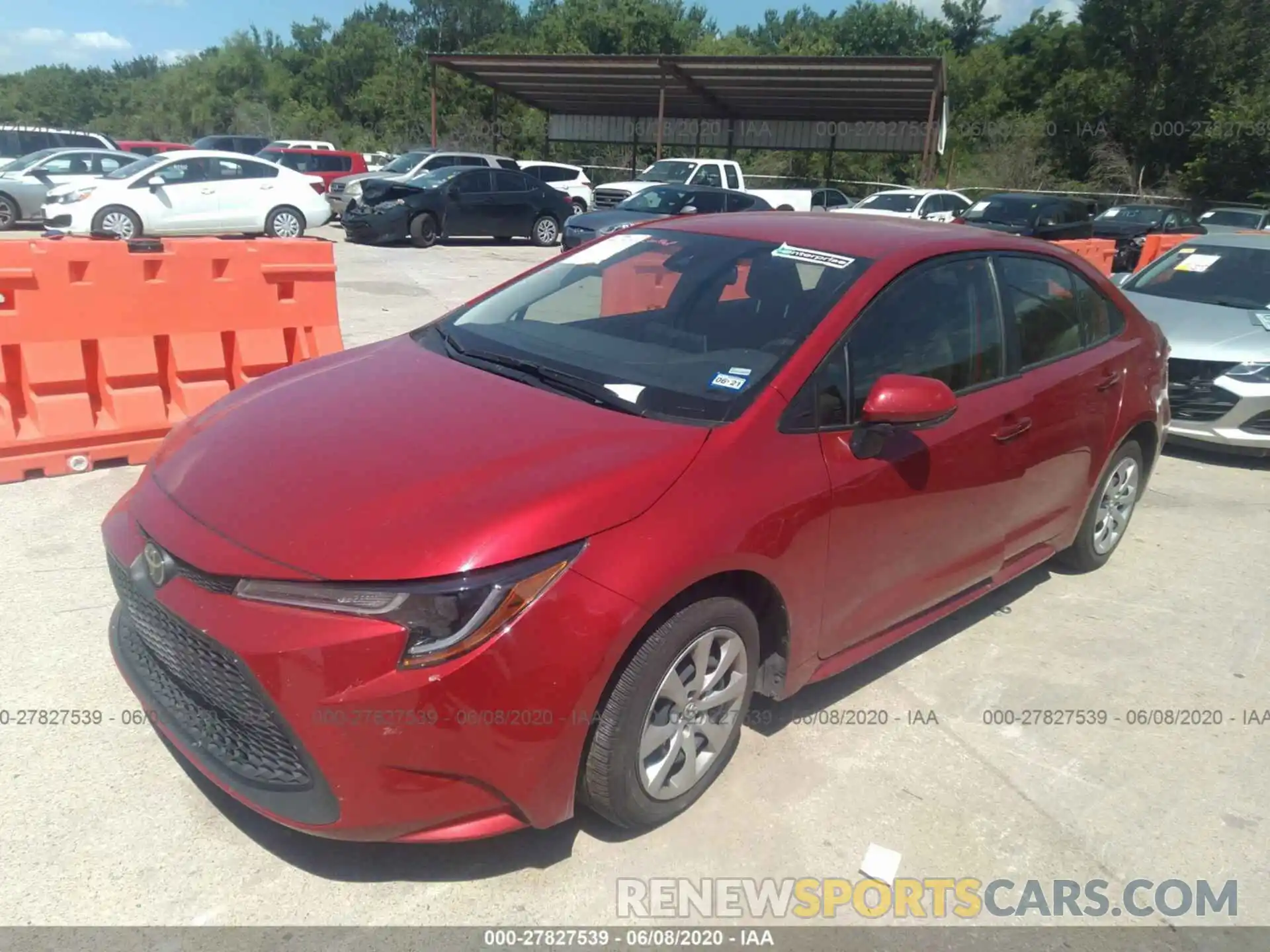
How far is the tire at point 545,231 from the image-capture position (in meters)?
20.9

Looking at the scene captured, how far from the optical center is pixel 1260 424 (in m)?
6.81

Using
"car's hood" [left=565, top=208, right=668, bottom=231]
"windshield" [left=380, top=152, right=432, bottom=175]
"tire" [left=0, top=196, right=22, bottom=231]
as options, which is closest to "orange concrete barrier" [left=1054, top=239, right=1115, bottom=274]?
"car's hood" [left=565, top=208, right=668, bottom=231]

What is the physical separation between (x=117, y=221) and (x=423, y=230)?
209 inches

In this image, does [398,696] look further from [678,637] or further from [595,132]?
[595,132]

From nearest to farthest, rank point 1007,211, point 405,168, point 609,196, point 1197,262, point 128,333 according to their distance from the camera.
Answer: point 128,333 → point 1197,262 → point 1007,211 → point 405,168 → point 609,196

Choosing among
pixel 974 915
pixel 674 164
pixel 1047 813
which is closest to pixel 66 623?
pixel 974 915

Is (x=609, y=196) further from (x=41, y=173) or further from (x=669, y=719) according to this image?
(x=669, y=719)

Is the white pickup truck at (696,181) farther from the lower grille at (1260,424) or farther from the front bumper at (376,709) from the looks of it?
the front bumper at (376,709)

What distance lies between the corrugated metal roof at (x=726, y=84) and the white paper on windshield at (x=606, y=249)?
807 inches

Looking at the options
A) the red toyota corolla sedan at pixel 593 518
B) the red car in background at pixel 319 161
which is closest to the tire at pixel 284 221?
the red car in background at pixel 319 161

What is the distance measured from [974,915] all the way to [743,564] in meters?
1.15

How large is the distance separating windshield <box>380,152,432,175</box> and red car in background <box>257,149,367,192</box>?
70.2 inches

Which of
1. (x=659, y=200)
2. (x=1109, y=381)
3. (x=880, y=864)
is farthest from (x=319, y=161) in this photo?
(x=880, y=864)

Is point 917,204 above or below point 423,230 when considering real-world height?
above
